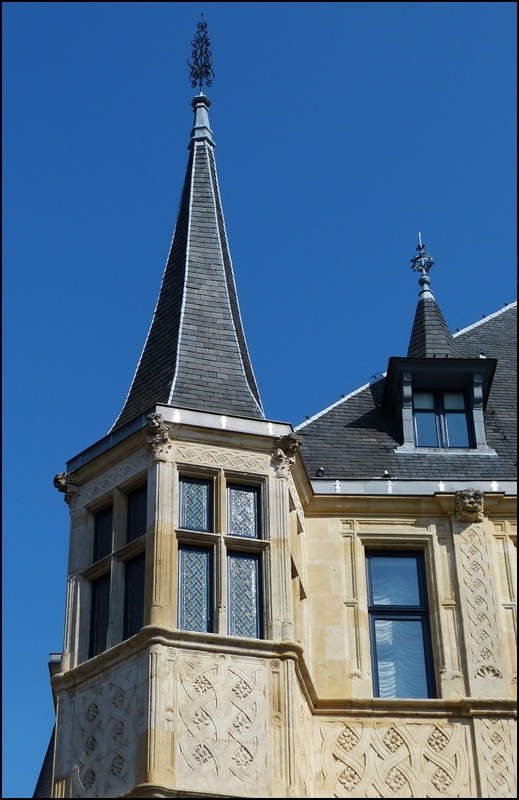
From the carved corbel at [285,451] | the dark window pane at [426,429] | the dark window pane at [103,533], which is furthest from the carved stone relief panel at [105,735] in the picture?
the dark window pane at [426,429]

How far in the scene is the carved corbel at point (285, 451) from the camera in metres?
20.2

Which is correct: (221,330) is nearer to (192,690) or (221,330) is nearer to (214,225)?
(214,225)

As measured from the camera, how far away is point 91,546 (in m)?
20.3

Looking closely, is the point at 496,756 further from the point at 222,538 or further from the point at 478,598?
the point at 222,538

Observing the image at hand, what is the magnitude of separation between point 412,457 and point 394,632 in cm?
328

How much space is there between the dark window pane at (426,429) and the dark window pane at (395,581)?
2.57 metres

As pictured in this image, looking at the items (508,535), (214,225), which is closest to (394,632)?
(508,535)

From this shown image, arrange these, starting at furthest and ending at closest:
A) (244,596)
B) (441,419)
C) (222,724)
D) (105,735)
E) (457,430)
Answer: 1. (441,419)
2. (457,430)
3. (244,596)
4. (105,735)
5. (222,724)

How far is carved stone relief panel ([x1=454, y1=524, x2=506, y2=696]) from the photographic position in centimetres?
2009

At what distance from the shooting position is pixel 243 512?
64.8 ft

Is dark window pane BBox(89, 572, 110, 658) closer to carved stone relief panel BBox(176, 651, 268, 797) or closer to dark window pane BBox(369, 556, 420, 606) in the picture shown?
carved stone relief panel BBox(176, 651, 268, 797)

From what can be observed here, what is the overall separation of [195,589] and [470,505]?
4557 millimetres

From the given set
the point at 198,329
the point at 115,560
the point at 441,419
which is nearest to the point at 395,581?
the point at 441,419

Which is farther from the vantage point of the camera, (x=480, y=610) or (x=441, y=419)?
(x=441, y=419)
